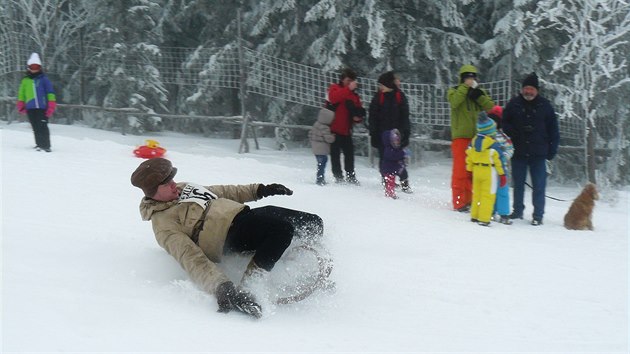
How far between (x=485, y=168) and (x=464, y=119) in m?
0.98

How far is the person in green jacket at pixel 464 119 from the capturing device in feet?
26.8

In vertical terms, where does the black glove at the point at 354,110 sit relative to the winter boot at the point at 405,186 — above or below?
above

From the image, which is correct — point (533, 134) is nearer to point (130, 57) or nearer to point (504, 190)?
point (504, 190)

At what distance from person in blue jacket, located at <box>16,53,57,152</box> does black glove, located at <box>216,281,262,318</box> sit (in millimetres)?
7279

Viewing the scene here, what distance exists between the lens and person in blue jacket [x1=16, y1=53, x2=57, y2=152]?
10.6 m

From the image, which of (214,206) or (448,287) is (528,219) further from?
(214,206)

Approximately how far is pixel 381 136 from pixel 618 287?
4.20 m

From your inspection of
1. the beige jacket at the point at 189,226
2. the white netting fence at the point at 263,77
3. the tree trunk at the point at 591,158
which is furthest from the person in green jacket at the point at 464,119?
the tree trunk at the point at 591,158

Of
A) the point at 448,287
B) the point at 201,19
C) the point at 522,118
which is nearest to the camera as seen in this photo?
the point at 448,287

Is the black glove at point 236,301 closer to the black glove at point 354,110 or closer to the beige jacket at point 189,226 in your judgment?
the beige jacket at point 189,226

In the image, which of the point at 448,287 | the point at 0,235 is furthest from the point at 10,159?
the point at 448,287

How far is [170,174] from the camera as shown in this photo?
16.3 ft

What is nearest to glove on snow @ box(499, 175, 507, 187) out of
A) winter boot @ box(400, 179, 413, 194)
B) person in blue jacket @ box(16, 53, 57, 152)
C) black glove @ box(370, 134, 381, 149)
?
winter boot @ box(400, 179, 413, 194)

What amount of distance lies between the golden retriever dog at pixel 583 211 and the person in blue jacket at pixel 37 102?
798 cm
